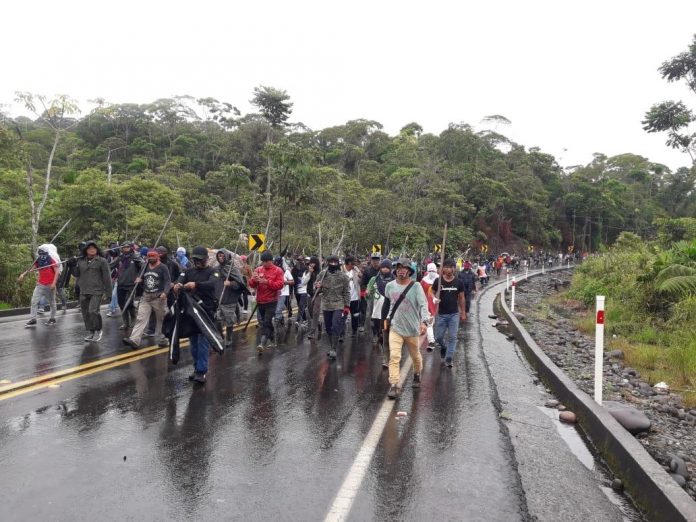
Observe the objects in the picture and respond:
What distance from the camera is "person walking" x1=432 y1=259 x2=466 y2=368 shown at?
9406 mm

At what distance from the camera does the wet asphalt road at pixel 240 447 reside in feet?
12.6

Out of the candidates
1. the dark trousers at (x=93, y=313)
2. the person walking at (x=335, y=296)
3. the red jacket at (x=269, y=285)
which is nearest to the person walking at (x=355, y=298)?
the person walking at (x=335, y=296)

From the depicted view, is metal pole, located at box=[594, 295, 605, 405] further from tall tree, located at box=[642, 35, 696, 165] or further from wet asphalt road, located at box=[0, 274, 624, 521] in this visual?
tall tree, located at box=[642, 35, 696, 165]

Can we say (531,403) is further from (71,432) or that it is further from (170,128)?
(170,128)

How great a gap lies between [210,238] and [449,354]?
2112 centimetres

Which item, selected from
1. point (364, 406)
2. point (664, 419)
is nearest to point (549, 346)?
point (664, 419)

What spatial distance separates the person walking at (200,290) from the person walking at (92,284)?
10.3 ft

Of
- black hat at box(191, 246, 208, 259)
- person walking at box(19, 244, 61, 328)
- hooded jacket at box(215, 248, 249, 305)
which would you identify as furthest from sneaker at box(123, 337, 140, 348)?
person walking at box(19, 244, 61, 328)

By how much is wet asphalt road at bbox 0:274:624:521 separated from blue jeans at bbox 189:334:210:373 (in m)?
0.25

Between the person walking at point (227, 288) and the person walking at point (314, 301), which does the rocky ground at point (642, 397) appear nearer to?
the person walking at point (314, 301)

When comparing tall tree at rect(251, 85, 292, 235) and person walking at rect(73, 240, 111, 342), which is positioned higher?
tall tree at rect(251, 85, 292, 235)

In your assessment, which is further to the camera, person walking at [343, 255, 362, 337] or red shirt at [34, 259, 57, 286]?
person walking at [343, 255, 362, 337]

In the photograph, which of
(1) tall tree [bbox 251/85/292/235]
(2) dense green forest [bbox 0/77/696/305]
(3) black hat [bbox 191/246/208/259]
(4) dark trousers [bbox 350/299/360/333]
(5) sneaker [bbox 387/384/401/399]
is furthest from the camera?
(1) tall tree [bbox 251/85/292/235]

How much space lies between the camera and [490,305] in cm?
2278
